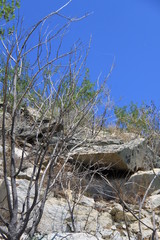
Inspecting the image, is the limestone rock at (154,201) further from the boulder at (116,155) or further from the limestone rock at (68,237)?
the limestone rock at (68,237)

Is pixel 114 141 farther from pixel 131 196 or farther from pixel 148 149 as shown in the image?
pixel 131 196

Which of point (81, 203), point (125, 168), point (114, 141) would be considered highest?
point (114, 141)

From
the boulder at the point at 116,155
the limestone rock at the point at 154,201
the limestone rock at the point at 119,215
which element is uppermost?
the boulder at the point at 116,155

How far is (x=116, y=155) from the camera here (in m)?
7.90

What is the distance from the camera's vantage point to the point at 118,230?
19.8 feet

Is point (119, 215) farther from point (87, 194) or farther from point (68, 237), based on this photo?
point (68, 237)

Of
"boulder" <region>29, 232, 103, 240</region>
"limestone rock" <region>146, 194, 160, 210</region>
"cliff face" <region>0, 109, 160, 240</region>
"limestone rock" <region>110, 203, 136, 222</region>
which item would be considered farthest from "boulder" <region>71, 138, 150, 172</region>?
"boulder" <region>29, 232, 103, 240</region>

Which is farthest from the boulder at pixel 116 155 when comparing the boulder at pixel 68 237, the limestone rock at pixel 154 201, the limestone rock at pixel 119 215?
the boulder at pixel 68 237

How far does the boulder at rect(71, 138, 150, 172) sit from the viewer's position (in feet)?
25.9

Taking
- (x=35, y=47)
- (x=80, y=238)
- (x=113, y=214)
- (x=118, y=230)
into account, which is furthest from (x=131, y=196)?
(x=35, y=47)

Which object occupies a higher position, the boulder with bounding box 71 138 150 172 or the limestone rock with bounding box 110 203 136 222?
the boulder with bounding box 71 138 150 172

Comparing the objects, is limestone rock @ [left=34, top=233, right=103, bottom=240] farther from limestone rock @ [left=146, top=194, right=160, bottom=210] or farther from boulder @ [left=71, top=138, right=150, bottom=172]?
boulder @ [left=71, top=138, right=150, bottom=172]

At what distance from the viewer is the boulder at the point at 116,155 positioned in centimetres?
789

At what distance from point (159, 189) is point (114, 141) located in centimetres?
206
